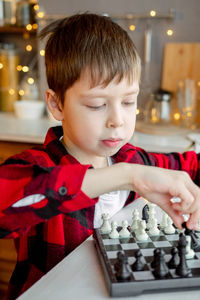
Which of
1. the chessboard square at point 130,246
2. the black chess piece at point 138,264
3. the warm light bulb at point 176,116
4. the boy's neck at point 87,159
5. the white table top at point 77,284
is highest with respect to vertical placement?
the boy's neck at point 87,159

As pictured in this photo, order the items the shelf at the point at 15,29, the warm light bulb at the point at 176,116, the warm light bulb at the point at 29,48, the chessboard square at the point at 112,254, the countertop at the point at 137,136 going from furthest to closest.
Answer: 1. the warm light bulb at the point at 29,48
2. the shelf at the point at 15,29
3. the warm light bulb at the point at 176,116
4. the countertop at the point at 137,136
5. the chessboard square at the point at 112,254

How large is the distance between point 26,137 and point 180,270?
60.9 inches

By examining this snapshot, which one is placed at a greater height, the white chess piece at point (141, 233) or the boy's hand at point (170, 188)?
the boy's hand at point (170, 188)

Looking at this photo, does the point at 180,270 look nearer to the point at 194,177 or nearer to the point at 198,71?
the point at 194,177

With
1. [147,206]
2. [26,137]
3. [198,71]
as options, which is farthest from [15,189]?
[198,71]

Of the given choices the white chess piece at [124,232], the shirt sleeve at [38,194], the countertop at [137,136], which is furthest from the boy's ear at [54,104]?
the countertop at [137,136]

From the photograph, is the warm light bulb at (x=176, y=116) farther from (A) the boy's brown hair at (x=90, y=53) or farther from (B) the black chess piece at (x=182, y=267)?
(B) the black chess piece at (x=182, y=267)

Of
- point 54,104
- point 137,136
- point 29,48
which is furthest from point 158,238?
point 29,48

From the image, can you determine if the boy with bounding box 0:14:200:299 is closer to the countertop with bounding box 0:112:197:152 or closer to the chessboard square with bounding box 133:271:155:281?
the chessboard square with bounding box 133:271:155:281

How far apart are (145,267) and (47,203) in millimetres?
250

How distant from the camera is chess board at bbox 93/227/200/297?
0.71 metres

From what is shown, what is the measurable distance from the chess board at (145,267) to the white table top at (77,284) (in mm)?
15

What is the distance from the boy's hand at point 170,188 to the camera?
2.76 ft

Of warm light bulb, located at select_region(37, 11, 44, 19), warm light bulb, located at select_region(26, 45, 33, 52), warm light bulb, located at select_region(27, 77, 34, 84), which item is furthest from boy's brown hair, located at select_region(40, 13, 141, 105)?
warm light bulb, located at select_region(26, 45, 33, 52)
